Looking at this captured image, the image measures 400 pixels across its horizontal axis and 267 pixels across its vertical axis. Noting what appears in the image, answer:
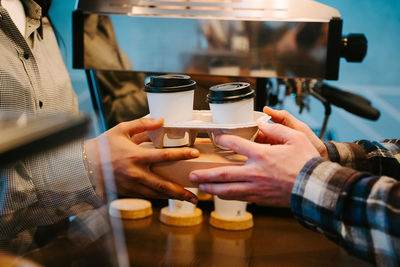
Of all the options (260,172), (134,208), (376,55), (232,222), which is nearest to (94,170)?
(260,172)

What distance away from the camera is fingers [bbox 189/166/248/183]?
26.7 inches

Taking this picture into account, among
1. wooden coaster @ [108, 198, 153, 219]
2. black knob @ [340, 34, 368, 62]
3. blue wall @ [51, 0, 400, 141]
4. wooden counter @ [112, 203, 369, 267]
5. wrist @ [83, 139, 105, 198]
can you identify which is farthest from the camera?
blue wall @ [51, 0, 400, 141]

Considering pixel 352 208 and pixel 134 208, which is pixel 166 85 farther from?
pixel 134 208

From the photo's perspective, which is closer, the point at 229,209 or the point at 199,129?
the point at 199,129

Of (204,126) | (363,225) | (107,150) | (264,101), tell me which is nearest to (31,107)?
(107,150)

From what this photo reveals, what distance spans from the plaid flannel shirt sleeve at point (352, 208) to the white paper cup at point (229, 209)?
39 cm

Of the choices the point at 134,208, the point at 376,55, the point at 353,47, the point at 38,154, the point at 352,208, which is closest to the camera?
the point at 38,154

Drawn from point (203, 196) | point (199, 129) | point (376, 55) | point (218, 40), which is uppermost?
point (218, 40)

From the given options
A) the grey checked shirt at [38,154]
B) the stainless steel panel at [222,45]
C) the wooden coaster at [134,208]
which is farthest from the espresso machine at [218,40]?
the wooden coaster at [134,208]

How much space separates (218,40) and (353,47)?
40 cm

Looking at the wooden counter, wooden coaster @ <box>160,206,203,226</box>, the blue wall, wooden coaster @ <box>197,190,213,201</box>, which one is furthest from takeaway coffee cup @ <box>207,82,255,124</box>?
the blue wall

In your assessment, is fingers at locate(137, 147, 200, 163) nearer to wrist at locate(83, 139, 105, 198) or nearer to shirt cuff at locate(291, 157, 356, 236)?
wrist at locate(83, 139, 105, 198)

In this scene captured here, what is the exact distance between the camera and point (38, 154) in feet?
1.22

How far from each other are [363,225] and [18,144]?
1.69 ft
